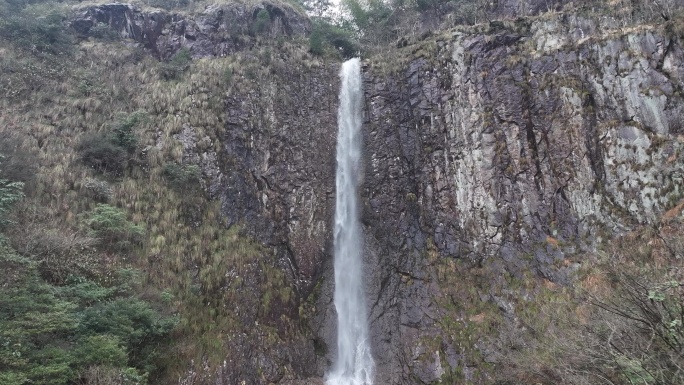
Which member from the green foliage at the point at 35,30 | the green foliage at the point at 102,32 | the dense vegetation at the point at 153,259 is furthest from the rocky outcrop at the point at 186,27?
the green foliage at the point at 35,30

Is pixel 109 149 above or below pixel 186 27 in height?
below

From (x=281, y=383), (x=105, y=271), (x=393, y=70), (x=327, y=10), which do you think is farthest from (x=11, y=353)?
(x=327, y=10)

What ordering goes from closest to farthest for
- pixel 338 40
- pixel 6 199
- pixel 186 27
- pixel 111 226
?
1. pixel 6 199
2. pixel 111 226
3. pixel 186 27
4. pixel 338 40

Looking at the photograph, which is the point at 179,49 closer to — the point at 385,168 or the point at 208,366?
the point at 385,168

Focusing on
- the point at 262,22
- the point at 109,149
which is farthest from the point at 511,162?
the point at 262,22

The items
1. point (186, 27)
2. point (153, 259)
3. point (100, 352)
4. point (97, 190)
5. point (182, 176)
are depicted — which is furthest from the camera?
point (186, 27)

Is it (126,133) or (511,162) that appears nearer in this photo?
(126,133)

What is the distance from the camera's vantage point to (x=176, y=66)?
24.4 meters

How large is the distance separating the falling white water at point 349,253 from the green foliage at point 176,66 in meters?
9.58

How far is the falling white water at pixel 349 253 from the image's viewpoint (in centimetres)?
1767

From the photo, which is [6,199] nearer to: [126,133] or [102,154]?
[102,154]

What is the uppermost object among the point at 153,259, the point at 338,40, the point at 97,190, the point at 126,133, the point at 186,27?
the point at 186,27

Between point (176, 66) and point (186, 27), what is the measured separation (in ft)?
17.6

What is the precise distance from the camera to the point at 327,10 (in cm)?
4175
